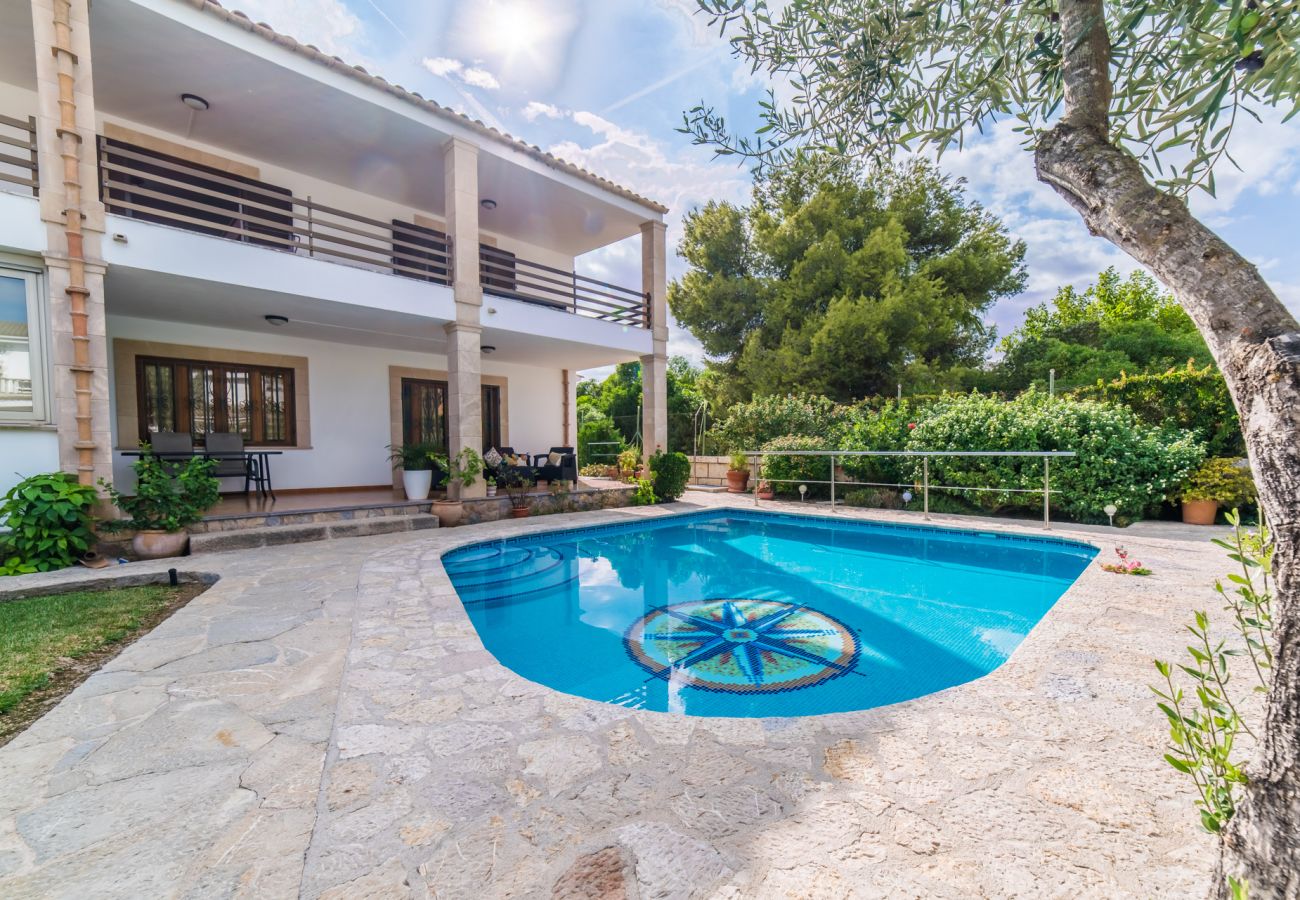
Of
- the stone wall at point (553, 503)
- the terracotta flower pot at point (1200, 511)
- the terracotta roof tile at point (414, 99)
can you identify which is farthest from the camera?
the stone wall at point (553, 503)

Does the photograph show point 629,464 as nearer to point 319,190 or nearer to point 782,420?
point 782,420

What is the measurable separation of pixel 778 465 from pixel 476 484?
6.22m

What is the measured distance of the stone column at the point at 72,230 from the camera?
5.38 metres

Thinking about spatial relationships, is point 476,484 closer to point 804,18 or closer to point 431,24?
point 431,24

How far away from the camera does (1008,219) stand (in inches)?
629

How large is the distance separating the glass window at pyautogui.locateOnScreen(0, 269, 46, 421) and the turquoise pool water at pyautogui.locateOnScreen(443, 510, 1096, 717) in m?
4.46

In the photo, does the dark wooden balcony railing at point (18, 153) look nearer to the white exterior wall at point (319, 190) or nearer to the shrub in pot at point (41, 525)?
the white exterior wall at point (319, 190)

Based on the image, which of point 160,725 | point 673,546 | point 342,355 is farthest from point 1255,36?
point 342,355

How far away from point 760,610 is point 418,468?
6.32m

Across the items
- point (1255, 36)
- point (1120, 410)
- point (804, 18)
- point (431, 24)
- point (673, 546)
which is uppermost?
point (431, 24)

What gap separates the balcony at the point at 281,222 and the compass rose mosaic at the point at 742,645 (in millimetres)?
5987

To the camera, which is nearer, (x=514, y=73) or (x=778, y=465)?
(x=514, y=73)

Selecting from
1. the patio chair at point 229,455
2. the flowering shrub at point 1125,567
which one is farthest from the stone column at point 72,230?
the flowering shrub at point 1125,567

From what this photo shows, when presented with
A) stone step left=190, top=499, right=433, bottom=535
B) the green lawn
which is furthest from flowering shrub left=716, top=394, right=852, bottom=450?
the green lawn
